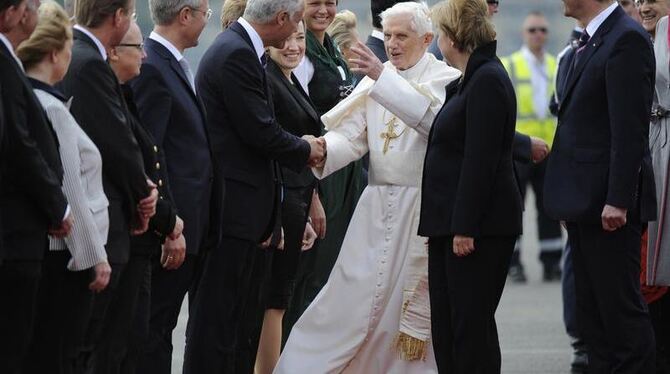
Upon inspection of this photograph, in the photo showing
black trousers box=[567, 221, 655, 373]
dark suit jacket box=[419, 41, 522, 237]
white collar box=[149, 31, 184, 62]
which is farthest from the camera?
black trousers box=[567, 221, 655, 373]

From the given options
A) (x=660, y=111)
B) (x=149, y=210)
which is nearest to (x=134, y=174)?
(x=149, y=210)

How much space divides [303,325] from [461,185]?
156 cm

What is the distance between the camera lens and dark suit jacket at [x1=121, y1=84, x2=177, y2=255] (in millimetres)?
6609

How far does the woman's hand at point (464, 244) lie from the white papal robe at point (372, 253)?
0.87m

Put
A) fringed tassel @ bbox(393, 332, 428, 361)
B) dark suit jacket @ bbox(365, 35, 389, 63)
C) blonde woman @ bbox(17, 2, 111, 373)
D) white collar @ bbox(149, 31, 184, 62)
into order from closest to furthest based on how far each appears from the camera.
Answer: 1. blonde woman @ bbox(17, 2, 111, 373)
2. white collar @ bbox(149, 31, 184, 62)
3. fringed tassel @ bbox(393, 332, 428, 361)
4. dark suit jacket @ bbox(365, 35, 389, 63)

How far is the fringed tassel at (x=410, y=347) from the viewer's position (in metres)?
8.11

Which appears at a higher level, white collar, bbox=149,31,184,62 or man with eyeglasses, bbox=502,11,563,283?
white collar, bbox=149,31,184,62

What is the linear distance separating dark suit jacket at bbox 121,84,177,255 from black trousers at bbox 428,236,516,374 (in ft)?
4.50

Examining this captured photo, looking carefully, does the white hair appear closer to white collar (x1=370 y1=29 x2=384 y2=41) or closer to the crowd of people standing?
the crowd of people standing

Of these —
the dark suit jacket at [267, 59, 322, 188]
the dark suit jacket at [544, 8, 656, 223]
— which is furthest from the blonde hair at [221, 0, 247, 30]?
the dark suit jacket at [544, 8, 656, 223]

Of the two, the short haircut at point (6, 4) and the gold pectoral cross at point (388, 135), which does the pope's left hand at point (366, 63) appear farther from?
the short haircut at point (6, 4)

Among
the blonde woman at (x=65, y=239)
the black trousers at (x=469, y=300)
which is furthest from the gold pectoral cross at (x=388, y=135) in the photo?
the blonde woman at (x=65, y=239)

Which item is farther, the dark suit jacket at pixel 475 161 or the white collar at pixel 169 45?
the dark suit jacket at pixel 475 161

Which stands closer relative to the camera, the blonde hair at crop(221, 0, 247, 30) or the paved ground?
A: the blonde hair at crop(221, 0, 247, 30)
